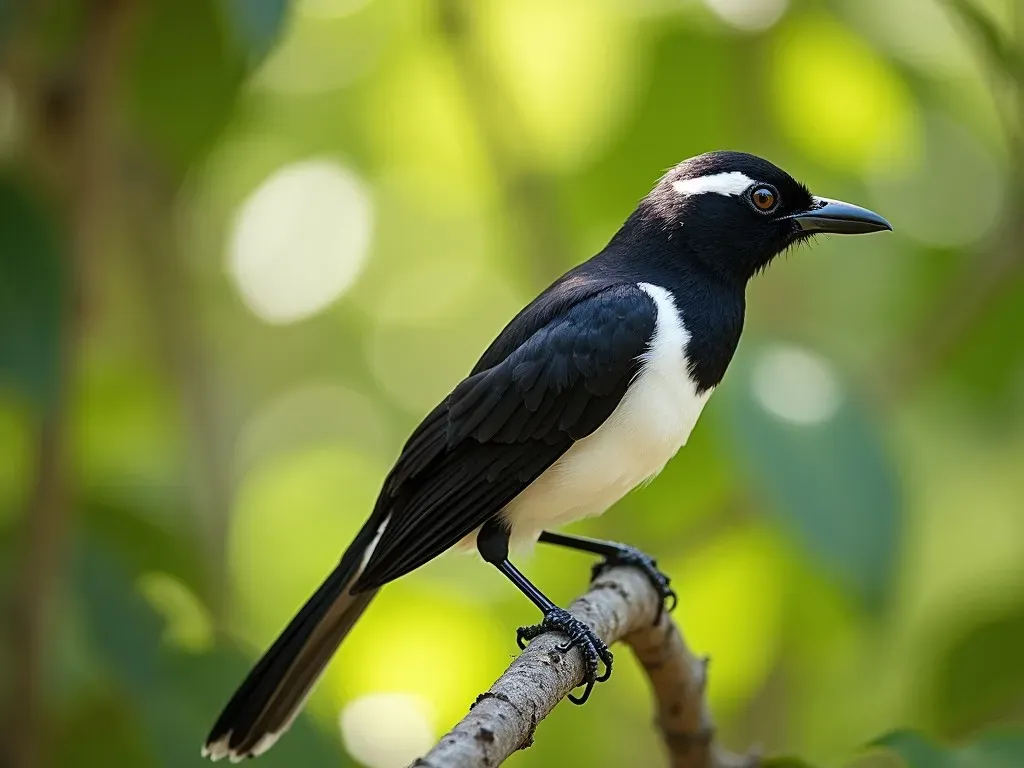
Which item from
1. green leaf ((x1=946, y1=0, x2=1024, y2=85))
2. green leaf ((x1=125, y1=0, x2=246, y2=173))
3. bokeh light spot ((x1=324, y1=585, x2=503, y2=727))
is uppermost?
green leaf ((x1=125, y1=0, x2=246, y2=173))

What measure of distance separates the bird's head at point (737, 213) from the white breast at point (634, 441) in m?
0.33

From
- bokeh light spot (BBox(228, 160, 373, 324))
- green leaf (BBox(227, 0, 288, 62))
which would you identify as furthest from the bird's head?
bokeh light spot (BBox(228, 160, 373, 324))

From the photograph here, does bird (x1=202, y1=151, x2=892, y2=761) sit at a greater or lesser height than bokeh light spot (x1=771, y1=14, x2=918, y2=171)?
lesser

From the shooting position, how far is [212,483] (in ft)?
17.0

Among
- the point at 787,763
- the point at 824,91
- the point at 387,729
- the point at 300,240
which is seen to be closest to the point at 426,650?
the point at 387,729

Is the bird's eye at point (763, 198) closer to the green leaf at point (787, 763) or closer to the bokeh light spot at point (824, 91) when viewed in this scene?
the bokeh light spot at point (824, 91)

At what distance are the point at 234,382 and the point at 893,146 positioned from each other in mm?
3536

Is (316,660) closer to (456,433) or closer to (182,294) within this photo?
(456,433)

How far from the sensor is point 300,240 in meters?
5.85

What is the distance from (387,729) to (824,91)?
2.48 metres

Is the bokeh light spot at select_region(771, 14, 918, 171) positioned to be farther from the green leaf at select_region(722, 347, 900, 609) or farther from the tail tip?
the tail tip

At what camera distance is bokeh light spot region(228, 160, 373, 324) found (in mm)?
5355

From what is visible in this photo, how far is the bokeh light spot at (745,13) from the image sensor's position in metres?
4.43

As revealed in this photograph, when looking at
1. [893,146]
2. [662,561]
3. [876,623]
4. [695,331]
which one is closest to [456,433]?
[695,331]
